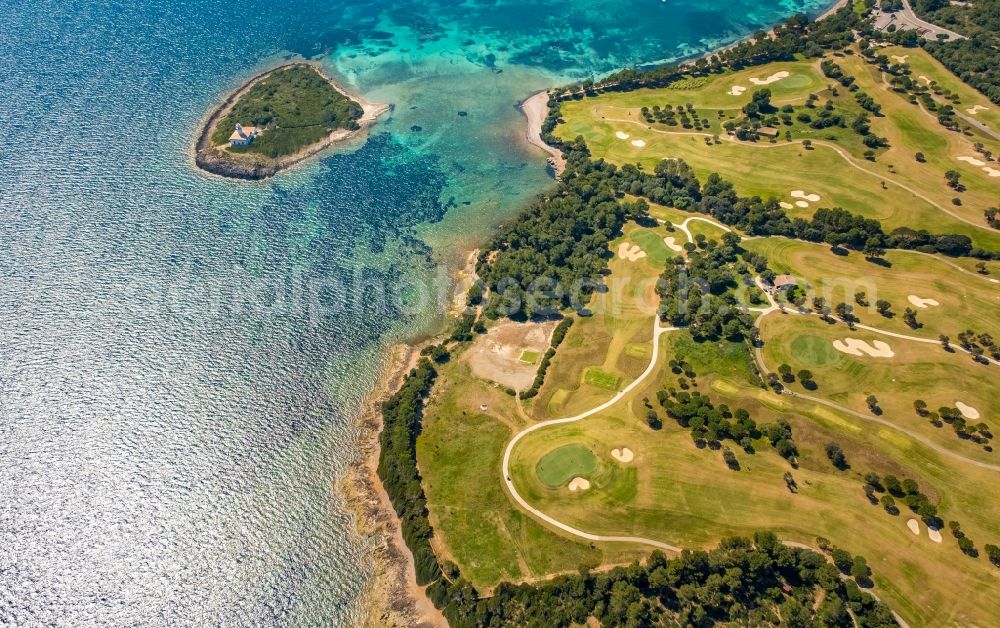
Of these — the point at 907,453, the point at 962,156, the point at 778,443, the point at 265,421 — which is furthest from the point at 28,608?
the point at 962,156

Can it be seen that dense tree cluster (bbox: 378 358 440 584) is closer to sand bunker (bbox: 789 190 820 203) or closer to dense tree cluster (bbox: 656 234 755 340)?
dense tree cluster (bbox: 656 234 755 340)

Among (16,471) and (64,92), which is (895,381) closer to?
(16,471)

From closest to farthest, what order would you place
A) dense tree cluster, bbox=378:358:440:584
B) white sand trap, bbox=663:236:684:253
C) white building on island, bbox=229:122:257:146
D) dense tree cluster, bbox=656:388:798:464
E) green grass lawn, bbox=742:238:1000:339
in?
dense tree cluster, bbox=378:358:440:584
dense tree cluster, bbox=656:388:798:464
green grass lawn, bbox=742:238:1000:339
white sand trap, bbox=663:236:684:253
white building on island, bbox=229:122:257:146

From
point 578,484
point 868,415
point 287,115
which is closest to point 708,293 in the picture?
point 868,415

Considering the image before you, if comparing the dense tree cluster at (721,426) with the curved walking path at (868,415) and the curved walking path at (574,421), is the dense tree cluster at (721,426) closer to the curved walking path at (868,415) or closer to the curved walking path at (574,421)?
the curved walking path at (574,421)

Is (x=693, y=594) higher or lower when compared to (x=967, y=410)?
lower

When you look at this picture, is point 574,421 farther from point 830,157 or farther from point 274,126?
point 274,126

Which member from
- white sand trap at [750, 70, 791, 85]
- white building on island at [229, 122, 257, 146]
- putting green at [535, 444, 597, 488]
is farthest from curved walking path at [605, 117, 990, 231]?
putting green at [535, 444, 597, 488]
